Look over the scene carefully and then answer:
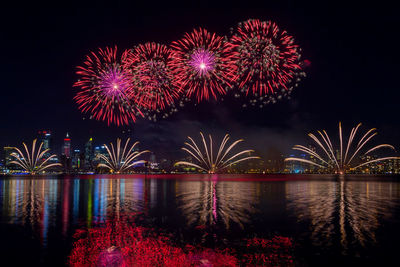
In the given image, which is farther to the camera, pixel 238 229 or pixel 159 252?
pixel 238 229

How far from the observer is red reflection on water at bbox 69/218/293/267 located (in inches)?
358

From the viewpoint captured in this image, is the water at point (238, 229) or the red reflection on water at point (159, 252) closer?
the red reflection on water at point (159, 252)

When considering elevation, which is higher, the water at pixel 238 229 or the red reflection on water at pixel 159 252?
the red reflection on water at pixel 159 252

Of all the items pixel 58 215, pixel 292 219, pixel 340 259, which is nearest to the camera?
pixel 340 259

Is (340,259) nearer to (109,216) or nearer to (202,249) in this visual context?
(202,249)

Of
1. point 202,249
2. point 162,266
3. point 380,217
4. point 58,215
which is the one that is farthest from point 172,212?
point 380,217

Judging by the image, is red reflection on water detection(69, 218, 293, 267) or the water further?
the water

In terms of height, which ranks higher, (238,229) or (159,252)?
(159,252)

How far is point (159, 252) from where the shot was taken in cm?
1013

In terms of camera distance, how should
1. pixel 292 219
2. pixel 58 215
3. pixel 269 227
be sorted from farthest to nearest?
1. pixel 58 215
2. pixel 292 219
3. pixel 269 227

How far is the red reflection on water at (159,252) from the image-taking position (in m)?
9.09

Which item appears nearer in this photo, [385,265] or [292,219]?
[385,265]

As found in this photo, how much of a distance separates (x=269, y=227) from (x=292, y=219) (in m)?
2.63

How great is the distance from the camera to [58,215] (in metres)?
18.1
